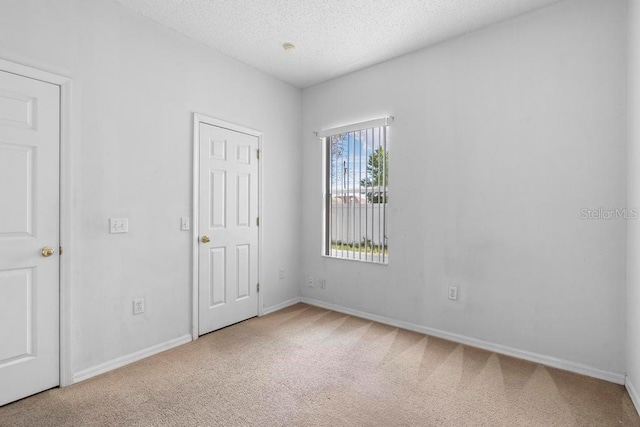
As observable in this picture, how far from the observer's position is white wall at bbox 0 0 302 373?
2154 mm

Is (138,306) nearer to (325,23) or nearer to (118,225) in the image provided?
(118,225)

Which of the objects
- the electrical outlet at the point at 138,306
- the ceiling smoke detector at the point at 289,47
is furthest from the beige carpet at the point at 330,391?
the ceiling smoke detector at the point at 289,47

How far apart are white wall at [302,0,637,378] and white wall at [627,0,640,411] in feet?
0.29

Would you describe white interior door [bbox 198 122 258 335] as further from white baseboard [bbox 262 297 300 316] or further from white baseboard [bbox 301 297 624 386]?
white baseboard [bbox 301 297 624 386]

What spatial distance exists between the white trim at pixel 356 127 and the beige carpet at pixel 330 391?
87.4 inches

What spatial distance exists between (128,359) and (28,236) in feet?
3.84

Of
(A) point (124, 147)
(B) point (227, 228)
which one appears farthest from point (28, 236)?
(B) point (227, 228)

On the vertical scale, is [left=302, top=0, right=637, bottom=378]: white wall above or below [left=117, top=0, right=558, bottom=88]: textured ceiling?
below

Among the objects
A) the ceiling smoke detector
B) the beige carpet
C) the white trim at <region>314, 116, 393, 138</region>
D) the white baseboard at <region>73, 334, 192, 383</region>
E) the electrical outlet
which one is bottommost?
the beige carpet

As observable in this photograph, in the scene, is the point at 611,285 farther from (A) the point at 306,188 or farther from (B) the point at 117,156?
(B) the point at 117,156

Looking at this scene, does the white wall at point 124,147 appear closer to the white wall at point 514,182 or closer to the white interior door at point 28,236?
the white interior door at point 28,236

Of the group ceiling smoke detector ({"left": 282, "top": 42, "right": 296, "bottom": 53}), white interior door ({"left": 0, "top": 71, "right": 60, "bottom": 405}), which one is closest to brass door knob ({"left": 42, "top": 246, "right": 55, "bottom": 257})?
white interior door ({"left": 0, "top": 71, "right": 60, "bottom": 405})

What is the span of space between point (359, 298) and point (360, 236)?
0.71 meters

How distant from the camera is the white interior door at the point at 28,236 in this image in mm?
1906
